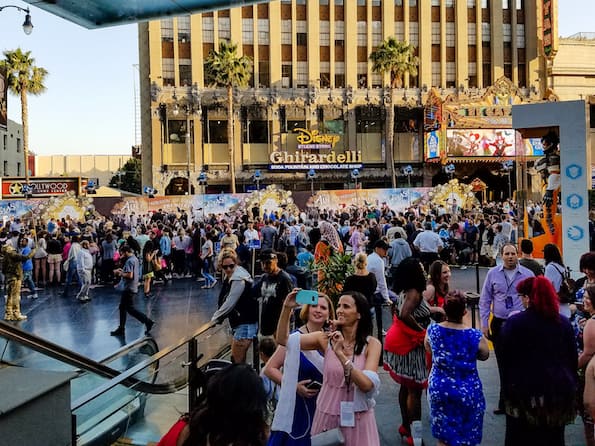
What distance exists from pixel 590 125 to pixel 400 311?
41635mm

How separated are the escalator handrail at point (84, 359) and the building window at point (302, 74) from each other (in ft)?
141

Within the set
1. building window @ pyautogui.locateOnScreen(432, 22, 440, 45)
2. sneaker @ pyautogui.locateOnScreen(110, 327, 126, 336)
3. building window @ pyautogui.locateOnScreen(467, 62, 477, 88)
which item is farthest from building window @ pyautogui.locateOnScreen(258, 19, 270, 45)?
sneaker @ pyautogui.locateOnScreen(110, 327, 126, 336)

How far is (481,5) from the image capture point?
48.2m

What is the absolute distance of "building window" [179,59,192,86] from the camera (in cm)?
4481

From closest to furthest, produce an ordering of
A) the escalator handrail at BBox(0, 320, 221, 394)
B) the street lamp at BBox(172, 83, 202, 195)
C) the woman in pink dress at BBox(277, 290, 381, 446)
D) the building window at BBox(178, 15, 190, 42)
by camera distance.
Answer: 1. the woman in pink dress at BBox(277, 290, 381, 446)
2. the escalator handrail at BBox(0, 320, 221, 394)
3. the street lamp at BBox(172, 83, 202, 195)
4. the building window at BBox(178, 15, 190, 42)

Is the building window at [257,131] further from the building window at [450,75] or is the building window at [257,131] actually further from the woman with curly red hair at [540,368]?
the woman with curly red hair at [540,368]

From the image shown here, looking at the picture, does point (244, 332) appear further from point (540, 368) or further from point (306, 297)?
point (540, 368)

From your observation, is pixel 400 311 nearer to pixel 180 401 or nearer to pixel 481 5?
pixel 180 401

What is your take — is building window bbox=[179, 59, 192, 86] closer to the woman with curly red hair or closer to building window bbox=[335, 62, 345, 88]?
building window bbox=[335, 62, 345, 88]

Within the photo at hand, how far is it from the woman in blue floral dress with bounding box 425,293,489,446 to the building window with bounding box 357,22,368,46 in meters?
46.6

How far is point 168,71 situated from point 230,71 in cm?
658

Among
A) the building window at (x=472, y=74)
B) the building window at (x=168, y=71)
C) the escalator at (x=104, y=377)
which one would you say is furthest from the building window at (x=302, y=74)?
the escalator at (x=104, y=377)

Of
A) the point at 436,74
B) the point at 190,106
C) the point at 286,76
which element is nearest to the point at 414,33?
the point at 436,74

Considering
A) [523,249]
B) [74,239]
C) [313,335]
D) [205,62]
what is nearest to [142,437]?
[313,335]
